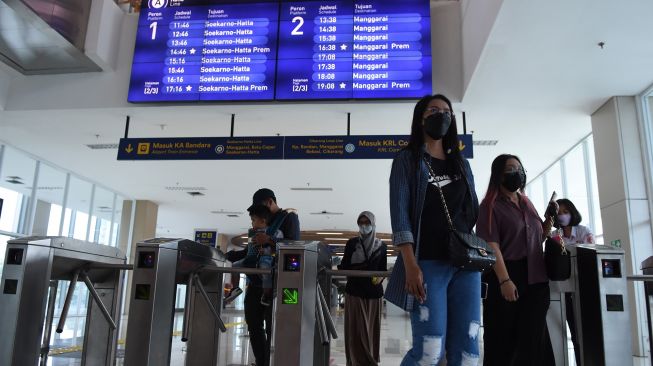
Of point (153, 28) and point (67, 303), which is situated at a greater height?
point (153, 28)

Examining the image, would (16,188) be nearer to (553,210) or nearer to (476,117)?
(476,117)

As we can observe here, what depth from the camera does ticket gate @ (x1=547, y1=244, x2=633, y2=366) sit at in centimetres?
269

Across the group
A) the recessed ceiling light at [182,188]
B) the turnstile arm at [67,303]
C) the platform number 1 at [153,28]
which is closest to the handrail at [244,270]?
the turnstile arm at [67,303]

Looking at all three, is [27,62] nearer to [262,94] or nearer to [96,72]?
[96,72]

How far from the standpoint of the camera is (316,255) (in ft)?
9.71

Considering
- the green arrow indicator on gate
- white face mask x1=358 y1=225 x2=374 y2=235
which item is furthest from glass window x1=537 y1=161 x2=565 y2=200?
the green arrow indicator on gate

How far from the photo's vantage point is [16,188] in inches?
406

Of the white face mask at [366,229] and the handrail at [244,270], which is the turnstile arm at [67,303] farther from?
the white face mask at [366,229]

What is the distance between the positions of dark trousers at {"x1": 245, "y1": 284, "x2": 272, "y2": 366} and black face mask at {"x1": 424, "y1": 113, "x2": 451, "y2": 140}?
7.05 feet

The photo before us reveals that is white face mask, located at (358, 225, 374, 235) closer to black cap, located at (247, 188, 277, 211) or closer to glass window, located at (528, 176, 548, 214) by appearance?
black cap, located at (247, 188, 277, 211)

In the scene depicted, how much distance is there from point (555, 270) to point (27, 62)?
7.03 metres

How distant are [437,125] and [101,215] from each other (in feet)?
42.9

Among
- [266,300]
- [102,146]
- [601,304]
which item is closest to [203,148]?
[266,300]

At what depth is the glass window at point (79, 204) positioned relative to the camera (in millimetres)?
12125
